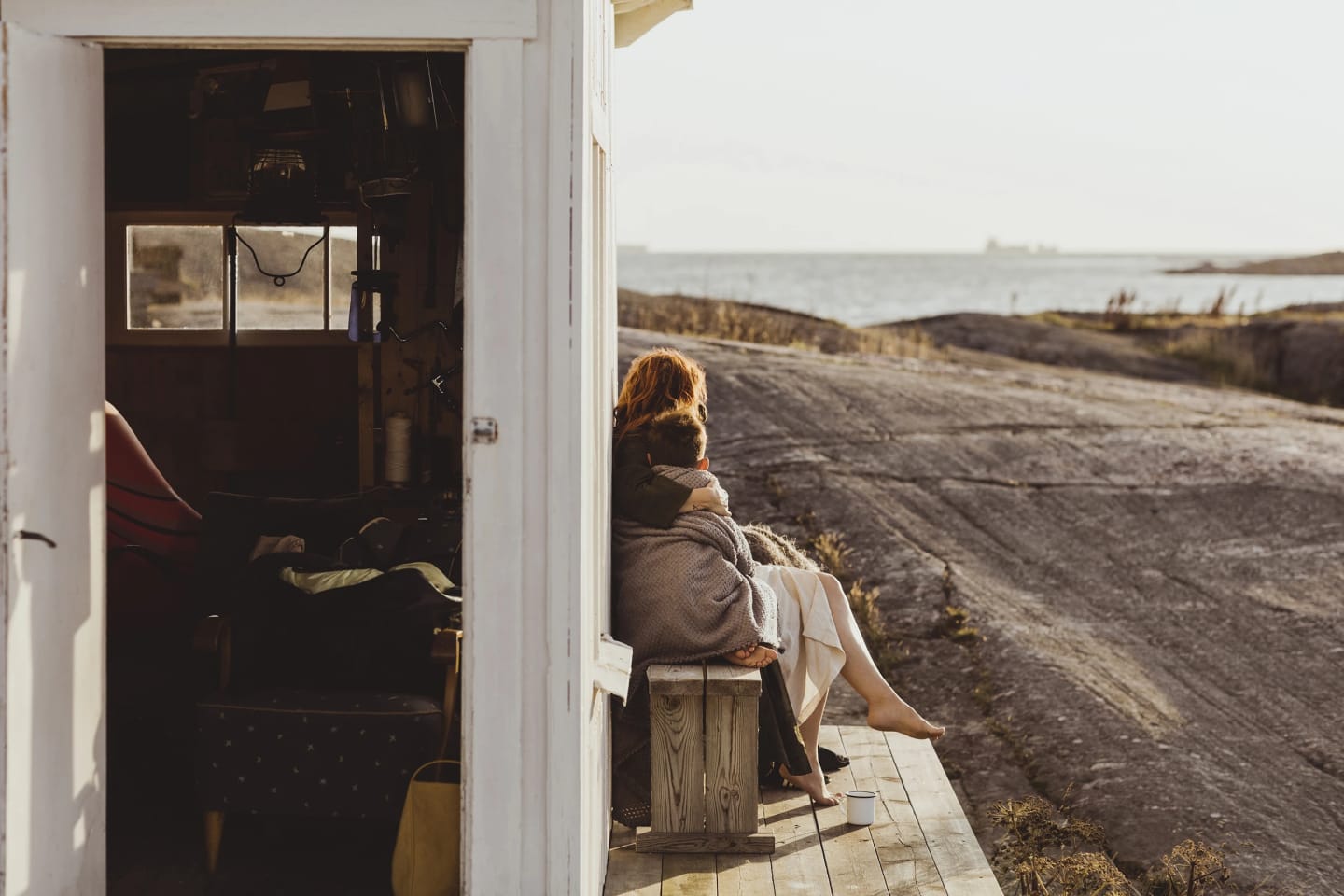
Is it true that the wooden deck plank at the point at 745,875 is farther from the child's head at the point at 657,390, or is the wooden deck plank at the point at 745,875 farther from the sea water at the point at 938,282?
the sea water at the point at 938,282

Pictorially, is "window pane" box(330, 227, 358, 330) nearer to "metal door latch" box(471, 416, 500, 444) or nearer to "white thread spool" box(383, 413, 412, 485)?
"white thread spool" box(383, 413, 412, 485)

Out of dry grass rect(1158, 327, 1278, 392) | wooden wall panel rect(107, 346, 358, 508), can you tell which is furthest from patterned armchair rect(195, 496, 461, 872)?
dry grass rect(1158, 327, 1278, 392)

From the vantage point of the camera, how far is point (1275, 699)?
7.12 metres

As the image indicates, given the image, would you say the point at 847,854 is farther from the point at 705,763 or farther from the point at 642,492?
the point at 642,492

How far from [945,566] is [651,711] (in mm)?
4818

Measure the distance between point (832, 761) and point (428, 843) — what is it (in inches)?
72.5

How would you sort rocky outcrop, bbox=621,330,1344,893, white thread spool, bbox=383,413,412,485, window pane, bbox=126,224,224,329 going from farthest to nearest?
window pane, bbox=126,224,224,329, white thread spool, bbox=383,413,412,485, rocky outcrop, bbox=621,330,1344,893

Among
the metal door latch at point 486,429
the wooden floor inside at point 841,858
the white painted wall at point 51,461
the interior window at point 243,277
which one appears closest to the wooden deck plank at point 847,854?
the wooden floor inside at point 841,858

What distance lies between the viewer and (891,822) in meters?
4.71

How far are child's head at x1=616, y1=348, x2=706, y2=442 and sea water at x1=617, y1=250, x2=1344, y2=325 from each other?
147 ft

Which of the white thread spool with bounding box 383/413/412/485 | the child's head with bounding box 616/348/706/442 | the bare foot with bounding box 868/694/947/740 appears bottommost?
the bare foot with bounding box 868/694/947/740

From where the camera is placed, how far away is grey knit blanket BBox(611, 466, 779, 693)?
4.50 metres

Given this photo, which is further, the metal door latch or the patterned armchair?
the patterned armchair

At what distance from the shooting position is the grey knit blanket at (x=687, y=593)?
177 inches
